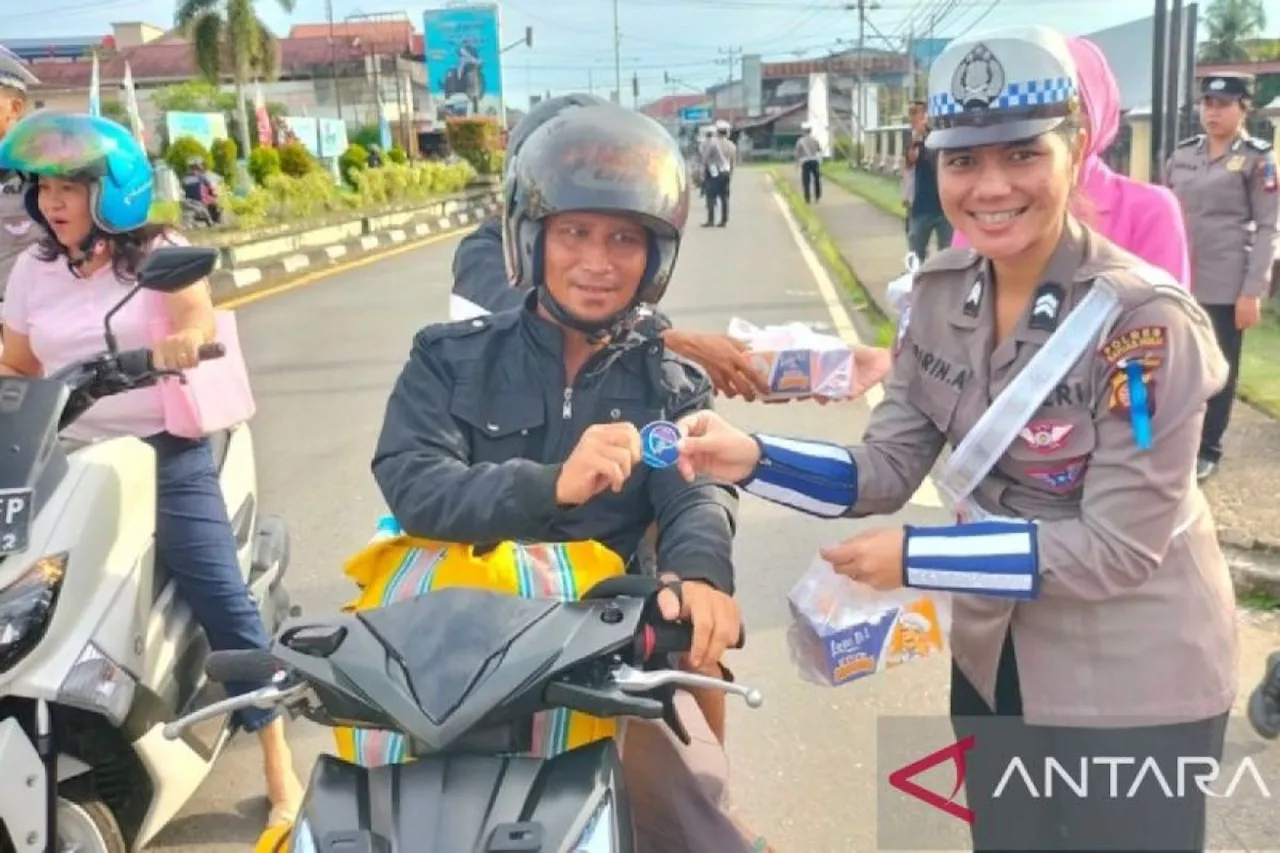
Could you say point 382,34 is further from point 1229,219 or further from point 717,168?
point 1229,219

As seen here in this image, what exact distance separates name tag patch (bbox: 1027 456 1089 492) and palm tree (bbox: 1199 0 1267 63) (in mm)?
67909

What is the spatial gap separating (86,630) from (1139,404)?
6.76ft

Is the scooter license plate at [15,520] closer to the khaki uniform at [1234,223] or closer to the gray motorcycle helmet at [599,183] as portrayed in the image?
the gray motorcycle helmet at [599,183]

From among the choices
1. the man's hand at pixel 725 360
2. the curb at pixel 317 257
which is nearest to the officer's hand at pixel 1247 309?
the man's hand at pixel 725 360

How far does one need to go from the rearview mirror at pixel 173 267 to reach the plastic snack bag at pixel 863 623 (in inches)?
53.7

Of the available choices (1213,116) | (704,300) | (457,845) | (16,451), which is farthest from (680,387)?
(704,300)

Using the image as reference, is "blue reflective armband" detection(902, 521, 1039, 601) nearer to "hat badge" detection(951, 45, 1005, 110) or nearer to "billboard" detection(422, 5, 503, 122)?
"hat badge" detection(951, 45, 1005, 110)

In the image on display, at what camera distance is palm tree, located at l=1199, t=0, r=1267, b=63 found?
63.2m

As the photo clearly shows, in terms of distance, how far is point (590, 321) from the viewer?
7.34ft

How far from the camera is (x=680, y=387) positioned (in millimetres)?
2350

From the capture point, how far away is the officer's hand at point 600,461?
1.83 metres

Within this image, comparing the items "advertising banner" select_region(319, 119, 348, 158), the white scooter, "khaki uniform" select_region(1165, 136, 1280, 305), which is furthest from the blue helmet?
"advertising banner" select_region(319, 119, 348, 158)

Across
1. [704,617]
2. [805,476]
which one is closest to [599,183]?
[805,476]

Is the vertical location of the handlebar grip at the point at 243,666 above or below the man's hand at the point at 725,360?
below
